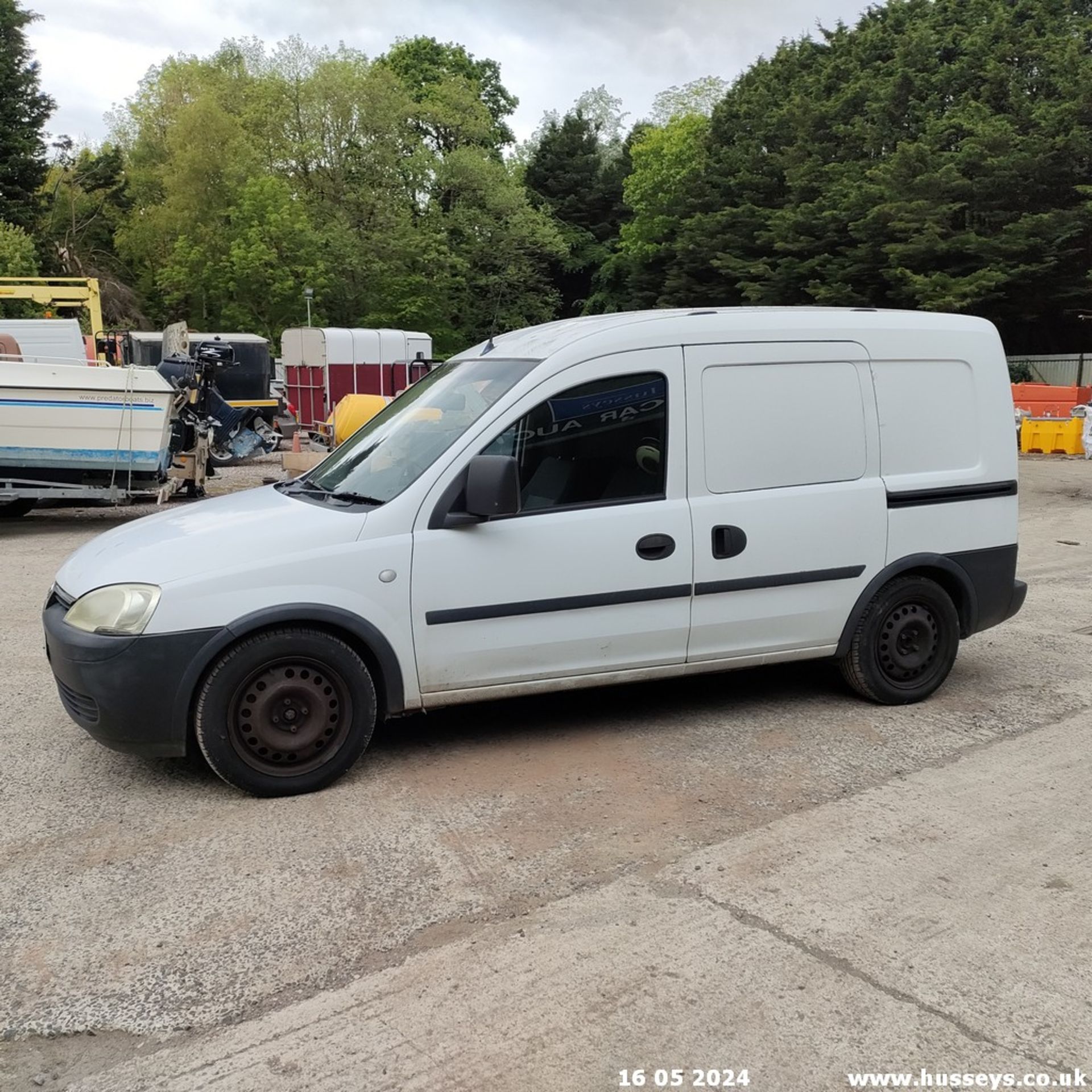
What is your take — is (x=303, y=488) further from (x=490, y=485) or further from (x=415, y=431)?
(x=490, y=485)

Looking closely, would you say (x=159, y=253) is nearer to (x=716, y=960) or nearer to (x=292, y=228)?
(x=292, y=228)

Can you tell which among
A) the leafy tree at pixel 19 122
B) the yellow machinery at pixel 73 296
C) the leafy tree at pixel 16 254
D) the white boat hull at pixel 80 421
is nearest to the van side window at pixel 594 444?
the white boat hull at pixel 80 421

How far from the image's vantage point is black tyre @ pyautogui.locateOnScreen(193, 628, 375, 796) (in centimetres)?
413

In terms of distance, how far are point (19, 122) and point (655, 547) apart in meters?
46.9

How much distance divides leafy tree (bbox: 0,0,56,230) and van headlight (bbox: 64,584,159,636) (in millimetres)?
43856

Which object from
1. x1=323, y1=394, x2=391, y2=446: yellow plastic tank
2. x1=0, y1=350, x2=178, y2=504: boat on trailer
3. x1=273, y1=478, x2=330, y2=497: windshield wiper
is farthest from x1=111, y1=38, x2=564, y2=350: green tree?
x1=273, y1=478, x2=330, y2=497: windshield wiper

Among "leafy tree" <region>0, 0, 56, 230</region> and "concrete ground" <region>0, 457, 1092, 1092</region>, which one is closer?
"concrete ground" <region>0, 457, 1092, 1092</region>

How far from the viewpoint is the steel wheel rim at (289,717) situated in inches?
165

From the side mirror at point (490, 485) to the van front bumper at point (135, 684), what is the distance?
115 centimetres

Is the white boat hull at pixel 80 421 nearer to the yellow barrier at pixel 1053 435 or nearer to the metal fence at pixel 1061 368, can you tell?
the yellow barrier at pixel 1053 435

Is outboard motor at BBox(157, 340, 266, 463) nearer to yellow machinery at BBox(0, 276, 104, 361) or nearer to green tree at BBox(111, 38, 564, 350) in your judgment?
yellow machinery at BBox(0, 276, 104, 361)

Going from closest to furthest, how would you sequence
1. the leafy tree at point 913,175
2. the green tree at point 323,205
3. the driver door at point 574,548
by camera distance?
the driver door at point 574,548, the leafy tree at point 913,175, the green tree at point 323,205

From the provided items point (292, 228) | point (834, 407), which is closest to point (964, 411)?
point (834, 407)

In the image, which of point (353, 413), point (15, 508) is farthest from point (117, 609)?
point (353, 413)
